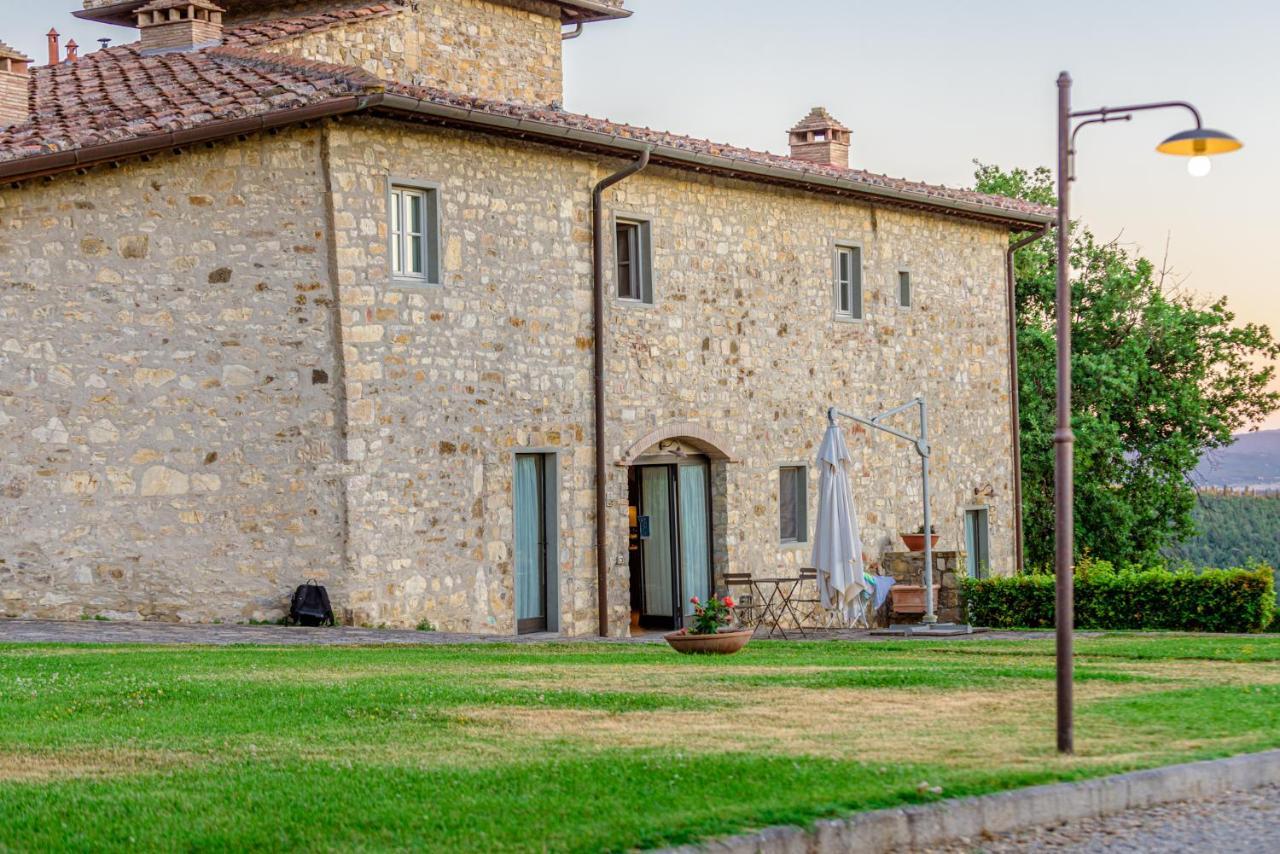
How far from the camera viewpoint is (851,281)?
24312 millimetres

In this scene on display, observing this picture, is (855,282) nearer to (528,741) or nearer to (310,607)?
(310,607)

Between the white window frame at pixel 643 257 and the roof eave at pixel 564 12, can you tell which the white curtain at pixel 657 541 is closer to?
the white window frame at pixel 643 257

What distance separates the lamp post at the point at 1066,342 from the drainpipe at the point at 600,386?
11.5 m

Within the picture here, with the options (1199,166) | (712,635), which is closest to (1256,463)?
(712,635)

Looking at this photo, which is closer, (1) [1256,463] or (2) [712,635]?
(2) [712,635]

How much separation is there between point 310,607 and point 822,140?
13672 mm

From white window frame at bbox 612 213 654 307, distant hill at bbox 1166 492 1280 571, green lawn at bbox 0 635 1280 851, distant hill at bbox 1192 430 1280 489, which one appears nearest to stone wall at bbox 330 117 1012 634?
white window frame at bbox 612 213 654 307

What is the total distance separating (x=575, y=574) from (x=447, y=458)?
2335 millimetres

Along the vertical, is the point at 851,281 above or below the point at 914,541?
above

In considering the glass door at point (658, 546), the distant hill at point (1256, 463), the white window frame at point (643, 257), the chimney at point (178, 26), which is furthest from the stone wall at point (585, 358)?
the distant hill at point (1256, 463)

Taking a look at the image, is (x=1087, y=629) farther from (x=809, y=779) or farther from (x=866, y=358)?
(x=809, y=779)

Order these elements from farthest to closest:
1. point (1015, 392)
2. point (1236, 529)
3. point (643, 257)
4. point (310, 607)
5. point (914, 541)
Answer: point (1236, 529) < point (1015, 392) < point (914, 541) < point (643, 257) < point (310, 607)

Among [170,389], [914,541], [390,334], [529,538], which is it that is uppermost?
[390,334]

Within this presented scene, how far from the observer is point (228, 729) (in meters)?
9.34
